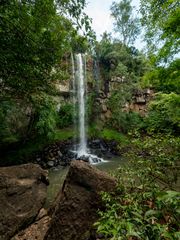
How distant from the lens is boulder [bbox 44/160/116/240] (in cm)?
356

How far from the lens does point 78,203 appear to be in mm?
3824

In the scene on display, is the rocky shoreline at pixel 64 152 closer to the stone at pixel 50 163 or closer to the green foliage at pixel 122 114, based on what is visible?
the stone at pixel 50 163

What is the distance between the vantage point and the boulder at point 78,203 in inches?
140

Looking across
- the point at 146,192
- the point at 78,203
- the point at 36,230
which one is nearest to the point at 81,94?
the point at 36,230

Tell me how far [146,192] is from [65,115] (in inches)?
637

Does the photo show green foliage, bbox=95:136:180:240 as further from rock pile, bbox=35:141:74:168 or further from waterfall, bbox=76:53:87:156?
waterfall, bbox=76:53:87:156

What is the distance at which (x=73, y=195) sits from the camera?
3900 mm

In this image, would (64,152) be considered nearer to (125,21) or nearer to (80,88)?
(80,88)

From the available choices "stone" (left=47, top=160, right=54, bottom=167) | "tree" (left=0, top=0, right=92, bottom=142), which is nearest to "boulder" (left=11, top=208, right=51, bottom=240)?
"tree" (left=0, top=0, right=92, bottom=142)

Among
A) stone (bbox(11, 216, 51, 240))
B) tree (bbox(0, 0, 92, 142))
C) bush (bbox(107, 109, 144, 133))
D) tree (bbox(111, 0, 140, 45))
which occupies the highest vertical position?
tree (bbox(111, 0, 140, 45))

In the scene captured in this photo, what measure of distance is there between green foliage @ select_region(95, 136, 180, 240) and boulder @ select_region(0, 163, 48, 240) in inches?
74.1

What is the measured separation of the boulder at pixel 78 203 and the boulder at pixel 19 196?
2.69ft

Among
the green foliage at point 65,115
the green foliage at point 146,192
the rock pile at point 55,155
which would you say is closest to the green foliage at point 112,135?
the green foliage at point 65,115

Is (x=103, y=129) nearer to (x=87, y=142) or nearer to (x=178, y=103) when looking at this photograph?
(x=87, y=142)
